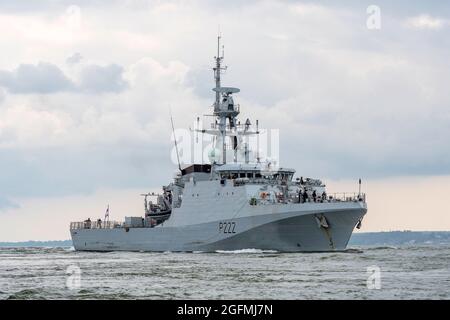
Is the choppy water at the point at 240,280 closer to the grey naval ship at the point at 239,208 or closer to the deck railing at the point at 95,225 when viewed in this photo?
the grey naval ship at the point at 239,208

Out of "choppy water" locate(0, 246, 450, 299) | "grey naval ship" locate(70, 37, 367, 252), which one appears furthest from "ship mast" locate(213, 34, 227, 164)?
"choppy water" locate(0, 246, 450, 299)

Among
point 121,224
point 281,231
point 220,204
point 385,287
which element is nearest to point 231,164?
point 220,204

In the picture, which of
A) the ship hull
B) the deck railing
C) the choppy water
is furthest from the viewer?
the deck railing

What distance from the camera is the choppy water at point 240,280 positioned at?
31109 mm

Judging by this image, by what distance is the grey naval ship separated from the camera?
54906mm

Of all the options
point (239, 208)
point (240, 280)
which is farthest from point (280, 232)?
point (240, 280)

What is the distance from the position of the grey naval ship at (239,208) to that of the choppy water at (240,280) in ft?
12.7

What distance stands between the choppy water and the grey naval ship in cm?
388

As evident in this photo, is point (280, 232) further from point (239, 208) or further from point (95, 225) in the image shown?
point (95, 225)

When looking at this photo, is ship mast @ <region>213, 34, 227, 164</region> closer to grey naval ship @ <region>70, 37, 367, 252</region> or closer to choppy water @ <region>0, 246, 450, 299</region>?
grey naval ship @ <region>70, 37, 367, 252</region>
